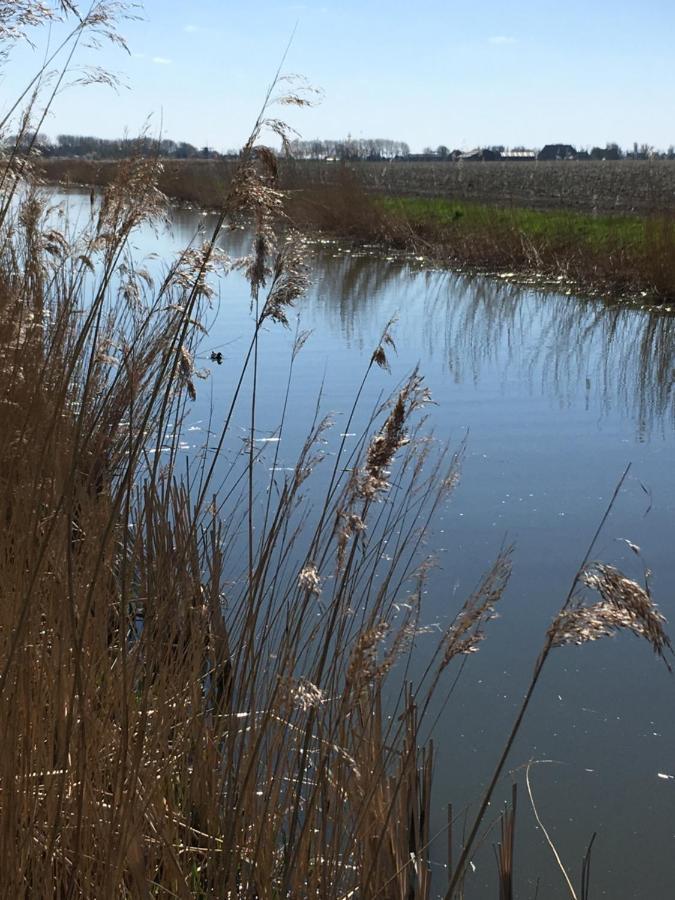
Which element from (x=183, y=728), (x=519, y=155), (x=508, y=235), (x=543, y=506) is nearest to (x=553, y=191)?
(x=508, y=235)

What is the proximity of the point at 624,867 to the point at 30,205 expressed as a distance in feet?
9.94

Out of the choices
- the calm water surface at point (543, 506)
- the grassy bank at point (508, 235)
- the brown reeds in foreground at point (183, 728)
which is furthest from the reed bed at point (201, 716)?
the grassy bank at point (508, 235)

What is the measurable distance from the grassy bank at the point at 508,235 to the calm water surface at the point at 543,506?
67 cm

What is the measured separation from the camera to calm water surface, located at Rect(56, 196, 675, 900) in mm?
2373

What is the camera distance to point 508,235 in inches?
475

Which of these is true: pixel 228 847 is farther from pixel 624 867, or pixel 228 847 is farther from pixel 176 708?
pixel 624 867

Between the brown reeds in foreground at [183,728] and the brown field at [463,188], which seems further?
the brown field at [463,188]

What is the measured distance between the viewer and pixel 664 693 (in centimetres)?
287

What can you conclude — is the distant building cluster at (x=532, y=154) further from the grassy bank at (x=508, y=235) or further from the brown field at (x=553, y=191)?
the grassy bank at (x=508, y=235)

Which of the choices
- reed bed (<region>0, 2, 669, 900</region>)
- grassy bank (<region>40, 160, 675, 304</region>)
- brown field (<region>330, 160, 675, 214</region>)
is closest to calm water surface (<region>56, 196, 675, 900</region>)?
reed bed (<region>0, 2, 669, 900</region>)

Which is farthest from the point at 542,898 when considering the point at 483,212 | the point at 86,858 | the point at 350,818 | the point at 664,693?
the point at 483,212

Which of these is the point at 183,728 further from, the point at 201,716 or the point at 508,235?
the point at 508,235

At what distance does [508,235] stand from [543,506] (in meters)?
8.31

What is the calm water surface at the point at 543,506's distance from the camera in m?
2.37
